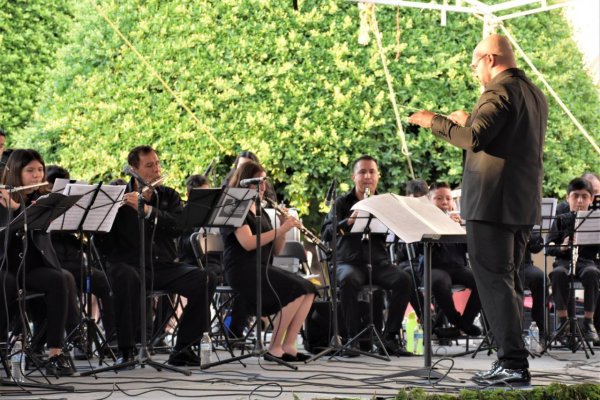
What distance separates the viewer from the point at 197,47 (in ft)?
48.4

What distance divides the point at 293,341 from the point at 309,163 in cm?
602

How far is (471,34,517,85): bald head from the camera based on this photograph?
6508 millimetres

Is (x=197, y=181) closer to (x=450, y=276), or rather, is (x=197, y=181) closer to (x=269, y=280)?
(x=269, y=280)

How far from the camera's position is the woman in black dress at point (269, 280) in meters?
8.26

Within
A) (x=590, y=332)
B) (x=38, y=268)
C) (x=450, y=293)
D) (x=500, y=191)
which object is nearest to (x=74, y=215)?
(x=38, y=268)

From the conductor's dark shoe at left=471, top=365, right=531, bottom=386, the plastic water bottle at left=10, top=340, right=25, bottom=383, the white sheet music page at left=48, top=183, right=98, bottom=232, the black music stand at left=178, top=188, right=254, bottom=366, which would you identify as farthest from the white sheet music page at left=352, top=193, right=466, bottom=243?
the plastic water bottle at left=10, top=340, right=25, bottom=383

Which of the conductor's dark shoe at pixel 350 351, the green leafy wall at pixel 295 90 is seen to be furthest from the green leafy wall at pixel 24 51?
the conductor's dark shoe at pixel 350 351

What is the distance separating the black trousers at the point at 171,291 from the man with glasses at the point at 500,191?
257cm

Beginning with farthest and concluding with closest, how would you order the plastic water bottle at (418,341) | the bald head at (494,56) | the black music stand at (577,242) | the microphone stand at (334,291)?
the plastic water bottle at (418,341)
the black music stand at (577,242)
the microphone stand at (334,291)
the bald head at (494,56)

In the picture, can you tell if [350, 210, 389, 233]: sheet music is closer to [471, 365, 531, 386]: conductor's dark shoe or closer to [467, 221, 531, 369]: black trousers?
[467, 221, 531, 369]: black trousers

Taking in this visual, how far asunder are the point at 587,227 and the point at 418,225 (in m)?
3.30

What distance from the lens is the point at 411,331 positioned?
10.1 metres

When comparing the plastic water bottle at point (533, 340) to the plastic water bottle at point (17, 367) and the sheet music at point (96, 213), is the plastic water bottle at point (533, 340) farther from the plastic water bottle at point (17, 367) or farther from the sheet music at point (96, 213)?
the plastic water bottle at point (17, 367)

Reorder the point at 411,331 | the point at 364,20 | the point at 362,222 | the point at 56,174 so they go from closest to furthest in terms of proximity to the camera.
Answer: the point at 362,222 → the point at 56,174 → the point at 411,331 → the point at 364,20
